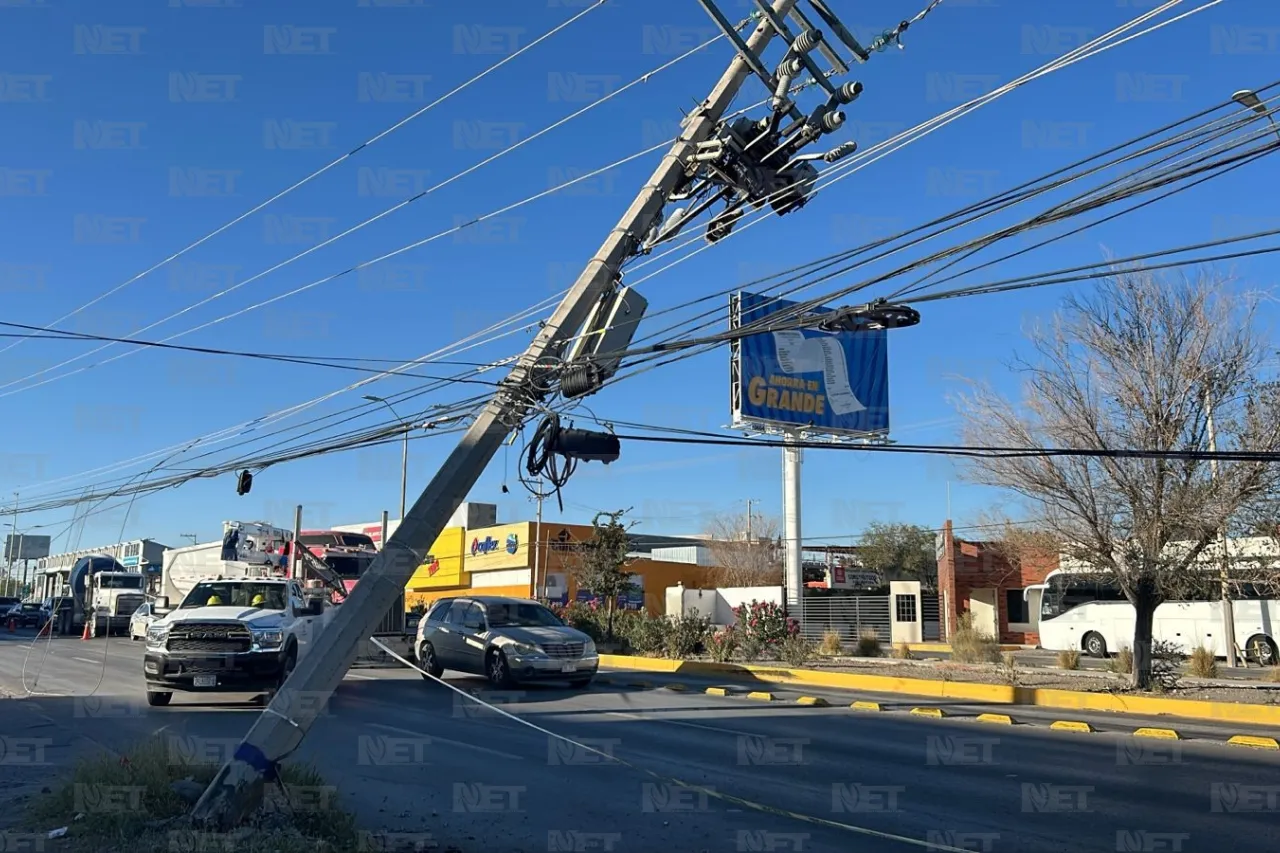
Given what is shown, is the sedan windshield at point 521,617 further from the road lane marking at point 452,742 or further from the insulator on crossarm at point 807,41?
the insulator on crossarm at point 807,41

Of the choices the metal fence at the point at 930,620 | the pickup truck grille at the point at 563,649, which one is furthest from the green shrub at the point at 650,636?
the metal fence at the point at 930,620

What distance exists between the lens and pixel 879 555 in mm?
66125

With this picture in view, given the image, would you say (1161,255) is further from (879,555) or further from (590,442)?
(879,555)

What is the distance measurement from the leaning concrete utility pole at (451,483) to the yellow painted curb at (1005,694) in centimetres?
1162

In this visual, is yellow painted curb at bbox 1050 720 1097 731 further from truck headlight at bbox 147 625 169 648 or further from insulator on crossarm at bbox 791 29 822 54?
truck headlight at bbox 147 625 169 648

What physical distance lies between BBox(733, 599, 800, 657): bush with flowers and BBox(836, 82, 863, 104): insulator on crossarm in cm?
→ 1753

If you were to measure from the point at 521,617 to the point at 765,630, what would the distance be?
8.59 metres

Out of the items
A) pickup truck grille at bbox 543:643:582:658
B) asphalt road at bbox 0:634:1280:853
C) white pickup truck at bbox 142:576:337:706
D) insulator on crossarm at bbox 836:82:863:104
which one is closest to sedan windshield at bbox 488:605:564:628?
pickup truck grille at bbox 543:643:582:658

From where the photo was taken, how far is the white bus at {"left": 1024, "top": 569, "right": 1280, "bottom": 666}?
2802cm

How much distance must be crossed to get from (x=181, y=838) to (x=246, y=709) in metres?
8.71

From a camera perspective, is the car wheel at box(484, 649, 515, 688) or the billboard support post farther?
the billboard support post

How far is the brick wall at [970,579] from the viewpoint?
41.2m

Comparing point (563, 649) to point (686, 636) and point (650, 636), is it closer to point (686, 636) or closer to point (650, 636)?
point (686, 636)

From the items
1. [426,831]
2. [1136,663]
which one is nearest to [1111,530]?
[1136,663]
